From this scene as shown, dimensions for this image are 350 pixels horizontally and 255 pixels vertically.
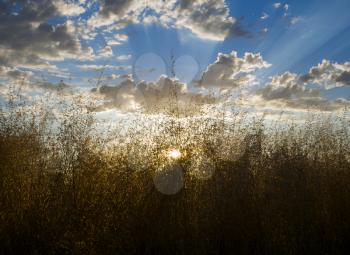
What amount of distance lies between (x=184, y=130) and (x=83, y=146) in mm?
1443

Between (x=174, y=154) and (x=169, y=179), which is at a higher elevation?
(x=174, y=154)

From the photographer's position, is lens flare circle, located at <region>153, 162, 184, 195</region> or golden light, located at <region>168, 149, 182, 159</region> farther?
golden light, located at <region>168, 149, 182, 159</region>

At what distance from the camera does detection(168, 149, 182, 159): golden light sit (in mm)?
5082

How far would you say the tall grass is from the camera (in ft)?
12.6

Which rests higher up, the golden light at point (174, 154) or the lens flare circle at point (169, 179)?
the golden light at point (174, 154)

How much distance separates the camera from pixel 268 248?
3895 mm

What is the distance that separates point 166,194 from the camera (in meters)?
4.56

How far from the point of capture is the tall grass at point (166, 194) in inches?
151

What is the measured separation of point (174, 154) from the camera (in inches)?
202

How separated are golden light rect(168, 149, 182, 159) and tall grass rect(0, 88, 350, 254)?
7 cm

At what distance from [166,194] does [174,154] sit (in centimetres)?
72

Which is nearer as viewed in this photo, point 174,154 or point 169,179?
point 169,179

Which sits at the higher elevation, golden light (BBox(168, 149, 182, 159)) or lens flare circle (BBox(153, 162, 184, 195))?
golden light (BBox(168, 149, 182, 159))

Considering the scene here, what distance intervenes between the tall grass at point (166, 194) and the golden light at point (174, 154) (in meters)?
0.07
